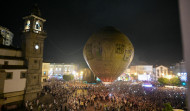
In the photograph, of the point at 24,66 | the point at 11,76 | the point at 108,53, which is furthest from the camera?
the point at 24,66

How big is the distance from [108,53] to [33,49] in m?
14.5

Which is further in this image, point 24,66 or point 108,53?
point 24,66

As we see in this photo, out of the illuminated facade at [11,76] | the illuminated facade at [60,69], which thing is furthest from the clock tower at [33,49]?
the illuminated facade at [60,69]

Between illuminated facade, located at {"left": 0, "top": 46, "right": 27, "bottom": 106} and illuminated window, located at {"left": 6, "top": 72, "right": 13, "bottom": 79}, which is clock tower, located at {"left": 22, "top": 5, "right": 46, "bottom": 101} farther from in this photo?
illuminated window, located at {"left": 6, "top": 72, "right": 13, "bottom": 79}

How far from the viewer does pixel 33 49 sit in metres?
24.2

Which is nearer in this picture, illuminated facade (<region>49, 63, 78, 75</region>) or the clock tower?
the clock tower

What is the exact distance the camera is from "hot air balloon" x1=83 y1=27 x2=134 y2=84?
22.0 metres

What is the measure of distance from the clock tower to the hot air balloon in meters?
10.0

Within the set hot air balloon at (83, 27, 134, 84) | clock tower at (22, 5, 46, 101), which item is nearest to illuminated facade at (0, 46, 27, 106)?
clock tower at (22, 5, 46, 101)

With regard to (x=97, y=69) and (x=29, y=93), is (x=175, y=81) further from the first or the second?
(x=29, y=93)

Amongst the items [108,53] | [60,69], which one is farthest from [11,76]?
[60,69]

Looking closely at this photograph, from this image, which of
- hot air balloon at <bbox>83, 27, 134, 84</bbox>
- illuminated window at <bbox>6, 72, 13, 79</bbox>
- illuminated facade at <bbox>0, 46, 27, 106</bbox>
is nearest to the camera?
illuminated facade at <bbox>0, 46, 27, 106</bbox>

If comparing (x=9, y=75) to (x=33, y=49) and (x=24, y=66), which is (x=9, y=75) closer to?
(x=24, y=66)

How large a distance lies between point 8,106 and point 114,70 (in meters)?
17.8
